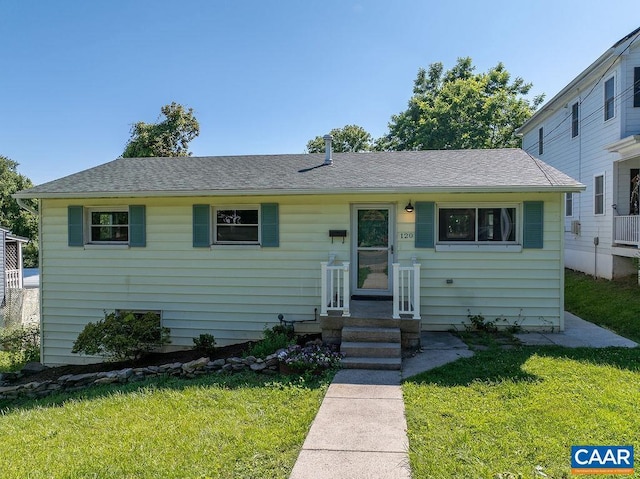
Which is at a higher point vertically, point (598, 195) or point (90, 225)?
point (598, 195)

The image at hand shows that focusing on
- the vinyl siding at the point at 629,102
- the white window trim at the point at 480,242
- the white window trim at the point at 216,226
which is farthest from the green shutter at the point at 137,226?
the vinyl siding at the point at 629,102

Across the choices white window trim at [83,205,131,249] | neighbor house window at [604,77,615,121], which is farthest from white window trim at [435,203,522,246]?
neighbor house window at [604,77,615,121]

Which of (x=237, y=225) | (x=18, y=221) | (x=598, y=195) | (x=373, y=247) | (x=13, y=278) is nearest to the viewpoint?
(x=373, y=247)

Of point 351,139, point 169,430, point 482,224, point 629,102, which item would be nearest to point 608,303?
point 482,224

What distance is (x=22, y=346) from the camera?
1035 cm

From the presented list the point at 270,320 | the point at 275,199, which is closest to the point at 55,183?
the point at 275,199

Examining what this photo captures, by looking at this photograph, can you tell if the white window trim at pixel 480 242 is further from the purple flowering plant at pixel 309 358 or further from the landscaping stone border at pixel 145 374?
the landscaping stone border at pixel 145 374

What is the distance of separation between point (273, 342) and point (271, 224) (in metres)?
2.34

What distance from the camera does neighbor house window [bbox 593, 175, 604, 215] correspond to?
11.5 m

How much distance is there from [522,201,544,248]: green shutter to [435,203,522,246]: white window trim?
10 centimetres

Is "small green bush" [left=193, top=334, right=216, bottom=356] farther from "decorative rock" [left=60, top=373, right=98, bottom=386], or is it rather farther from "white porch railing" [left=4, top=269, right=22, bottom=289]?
"white porch railing" [left=4, top=269, right=22, bottom=289]

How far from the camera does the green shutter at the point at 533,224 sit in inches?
274

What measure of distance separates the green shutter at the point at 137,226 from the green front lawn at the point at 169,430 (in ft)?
11.0

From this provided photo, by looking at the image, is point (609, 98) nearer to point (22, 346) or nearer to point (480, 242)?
point (480, 242)
